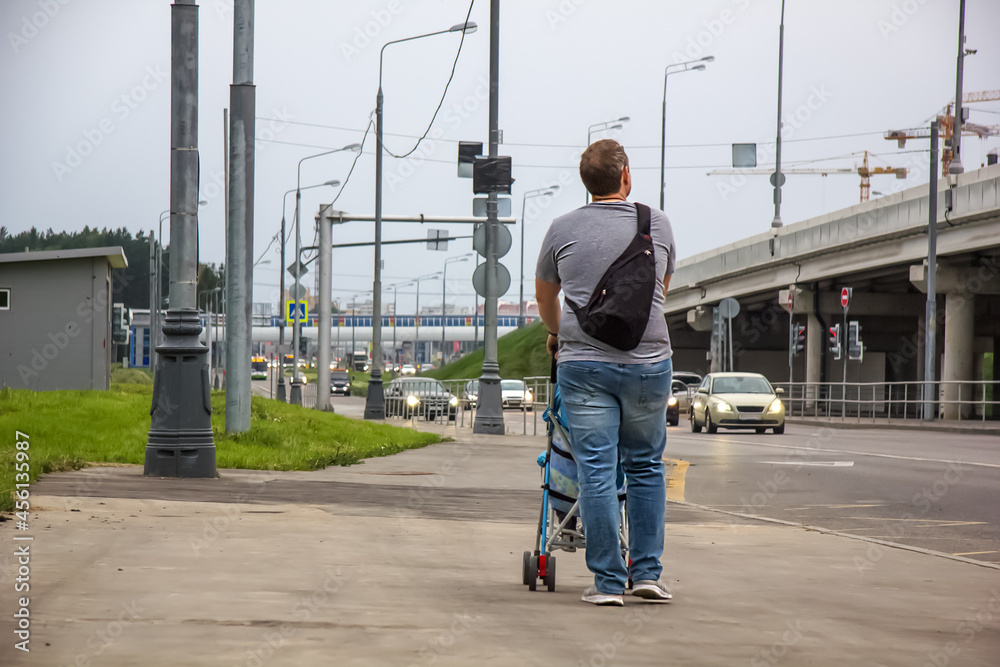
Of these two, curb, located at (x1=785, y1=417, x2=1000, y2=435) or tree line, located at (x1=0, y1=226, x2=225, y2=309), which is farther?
tree line, located at (x1=0, y1=226, x2=225, y2=309)

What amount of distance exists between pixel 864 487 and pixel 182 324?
6867mm

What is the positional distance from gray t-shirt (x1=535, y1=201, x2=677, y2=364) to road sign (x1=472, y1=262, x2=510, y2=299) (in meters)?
17.1

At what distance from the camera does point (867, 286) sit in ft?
164

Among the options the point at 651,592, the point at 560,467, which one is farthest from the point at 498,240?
the point at 651,592

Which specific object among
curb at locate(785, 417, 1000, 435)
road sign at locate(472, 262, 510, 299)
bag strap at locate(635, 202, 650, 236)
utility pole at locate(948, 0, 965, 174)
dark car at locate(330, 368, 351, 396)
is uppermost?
utility pole at locate(948, 0, 965, 174)

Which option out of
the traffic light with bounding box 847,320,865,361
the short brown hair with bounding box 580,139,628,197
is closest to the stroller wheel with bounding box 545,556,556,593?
the short brown hair with bounding box 580,139,628,197

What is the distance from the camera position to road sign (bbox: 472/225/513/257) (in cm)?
2266

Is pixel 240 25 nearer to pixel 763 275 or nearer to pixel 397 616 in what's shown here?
pixel 397 616

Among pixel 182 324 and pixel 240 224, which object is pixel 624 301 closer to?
pixel 182 324

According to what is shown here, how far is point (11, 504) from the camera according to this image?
694 centimetres

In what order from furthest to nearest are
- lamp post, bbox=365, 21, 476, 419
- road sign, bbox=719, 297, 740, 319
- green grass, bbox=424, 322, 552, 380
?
green grass, bbox=424, 322, 552, 380 < road sign, bbox=719, 297, 740, 319 < lamp post, bbox=365, 21, 476, 419

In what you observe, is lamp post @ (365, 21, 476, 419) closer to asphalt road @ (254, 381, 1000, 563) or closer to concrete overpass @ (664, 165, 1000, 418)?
asphalt road @ (254, 381, 1000, 563)

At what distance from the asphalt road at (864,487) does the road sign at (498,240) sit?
464 centimetres

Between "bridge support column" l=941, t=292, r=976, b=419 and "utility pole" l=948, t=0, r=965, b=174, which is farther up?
"utility pole" l=948, t=0, r=965, b=174
